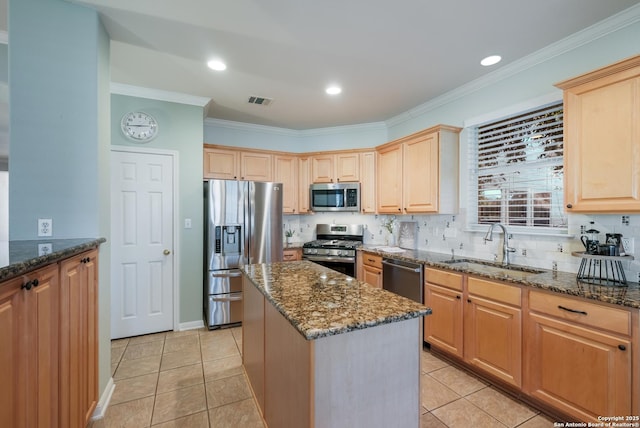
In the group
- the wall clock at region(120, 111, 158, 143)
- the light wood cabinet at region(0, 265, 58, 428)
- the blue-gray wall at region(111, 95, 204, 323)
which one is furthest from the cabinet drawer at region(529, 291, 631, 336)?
the wall clock at region(120, 111, 158, 143)

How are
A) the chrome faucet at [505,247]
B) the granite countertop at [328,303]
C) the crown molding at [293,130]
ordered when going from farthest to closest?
the crown molding at [293,130], the chrome faucet at [505,247], the granite countertop at [328,303]

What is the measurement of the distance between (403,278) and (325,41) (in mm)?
2335

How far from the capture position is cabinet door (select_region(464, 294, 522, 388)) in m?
2.06

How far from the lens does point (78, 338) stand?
156 centimetres

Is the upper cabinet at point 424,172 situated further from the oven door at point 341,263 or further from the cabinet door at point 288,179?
the cabinet door at point 288,179

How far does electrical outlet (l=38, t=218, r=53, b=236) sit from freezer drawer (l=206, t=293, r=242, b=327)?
1858mm

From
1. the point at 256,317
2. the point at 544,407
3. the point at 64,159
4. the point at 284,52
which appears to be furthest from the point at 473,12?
the point at 64,159

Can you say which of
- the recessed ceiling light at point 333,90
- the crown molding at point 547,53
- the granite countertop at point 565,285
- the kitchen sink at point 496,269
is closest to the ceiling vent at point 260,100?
the recessed ceiling light at point 333,90

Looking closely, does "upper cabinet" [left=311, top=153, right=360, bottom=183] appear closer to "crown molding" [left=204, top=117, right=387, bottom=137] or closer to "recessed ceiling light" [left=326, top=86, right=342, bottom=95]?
"crown molding" [left=204, top=117, right=387, bottom=137]

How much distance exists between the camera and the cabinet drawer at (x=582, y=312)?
157 cm

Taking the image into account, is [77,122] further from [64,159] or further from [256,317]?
[256,317]

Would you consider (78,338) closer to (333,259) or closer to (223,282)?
(223,282)

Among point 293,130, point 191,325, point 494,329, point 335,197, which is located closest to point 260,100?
point 293,130

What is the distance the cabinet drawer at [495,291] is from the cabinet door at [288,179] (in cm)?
273
